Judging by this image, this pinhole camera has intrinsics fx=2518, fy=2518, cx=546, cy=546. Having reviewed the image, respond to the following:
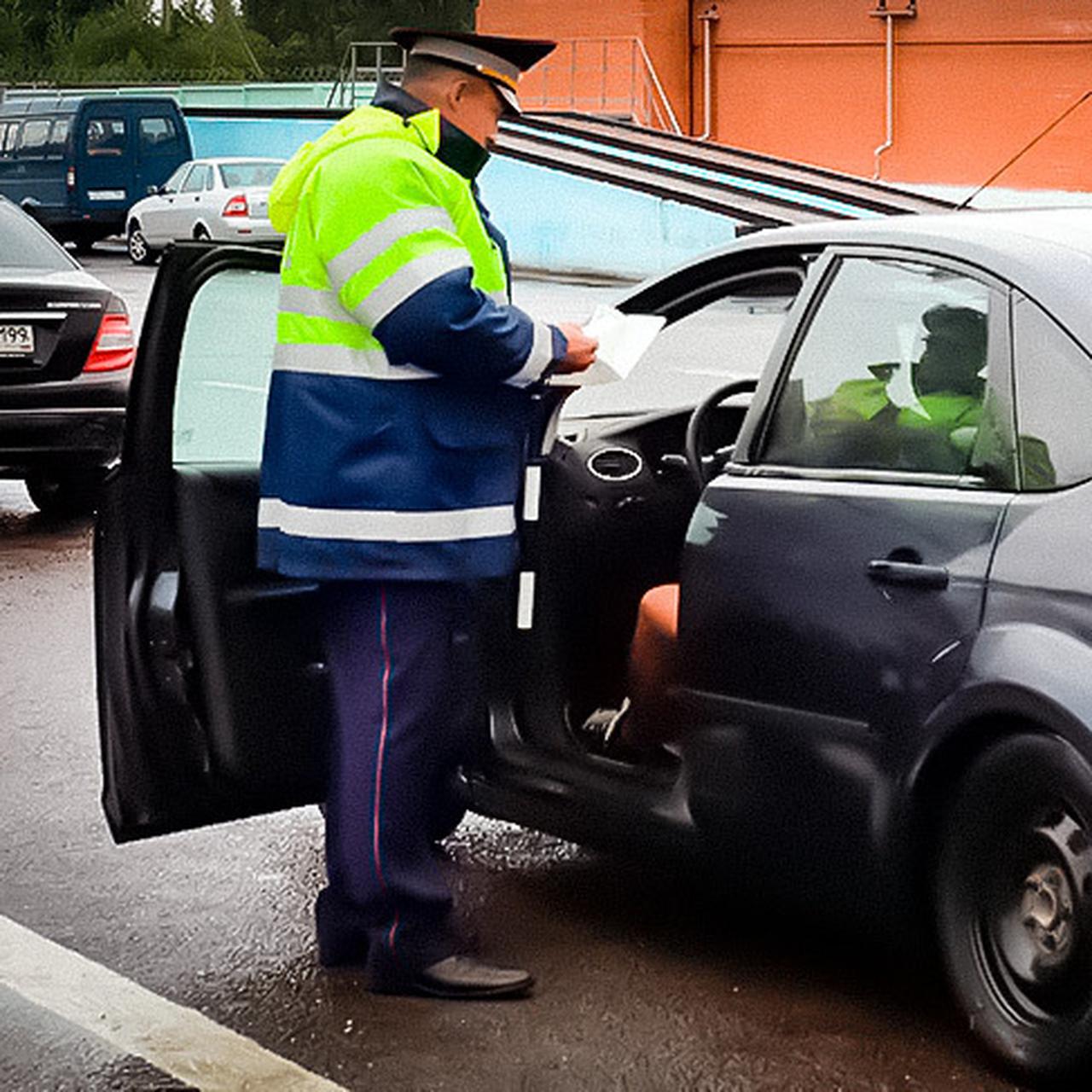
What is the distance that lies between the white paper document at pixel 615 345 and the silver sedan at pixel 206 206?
26328mm

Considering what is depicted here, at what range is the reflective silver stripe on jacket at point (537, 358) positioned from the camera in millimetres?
4590

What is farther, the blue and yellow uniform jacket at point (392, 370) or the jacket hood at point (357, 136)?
the jacket hood at point (357, 136)

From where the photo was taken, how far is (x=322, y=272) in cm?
462

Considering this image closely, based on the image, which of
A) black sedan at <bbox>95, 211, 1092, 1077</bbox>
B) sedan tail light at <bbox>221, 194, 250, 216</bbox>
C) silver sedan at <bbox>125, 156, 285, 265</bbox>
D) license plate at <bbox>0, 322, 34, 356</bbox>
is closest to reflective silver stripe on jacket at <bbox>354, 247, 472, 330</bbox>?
black sedan at <bbox>95, 211, 1092, 1077</bbox>

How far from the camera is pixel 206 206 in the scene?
31.8 m

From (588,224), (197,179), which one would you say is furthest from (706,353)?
(197,179)

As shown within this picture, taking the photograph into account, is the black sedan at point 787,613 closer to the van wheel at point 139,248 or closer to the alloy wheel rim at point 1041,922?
the alloy wheel rim at point 1041,922

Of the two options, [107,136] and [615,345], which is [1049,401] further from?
[107,136]

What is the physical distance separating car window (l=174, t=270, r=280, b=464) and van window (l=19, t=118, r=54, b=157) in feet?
105

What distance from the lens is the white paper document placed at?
15.7 ft

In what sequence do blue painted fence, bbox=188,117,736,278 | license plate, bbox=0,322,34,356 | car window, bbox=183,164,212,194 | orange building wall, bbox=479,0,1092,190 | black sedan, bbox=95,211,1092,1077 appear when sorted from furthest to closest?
car window, bbox=183,164,212,194
orange building wall, bbox=479,0,1092,190
blue painted fence, bbox=188,117,736,278
license plate, bbox=0,322,34,356
black sedan, bbox=95,211,1092,1077

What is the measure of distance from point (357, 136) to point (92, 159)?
1256 inches

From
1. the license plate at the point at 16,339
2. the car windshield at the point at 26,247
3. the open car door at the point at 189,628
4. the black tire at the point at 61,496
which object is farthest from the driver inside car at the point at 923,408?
the black tire at the point at 61,496

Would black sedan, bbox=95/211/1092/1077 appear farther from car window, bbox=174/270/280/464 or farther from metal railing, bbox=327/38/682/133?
metal railing, bbox=327/38/682/133
